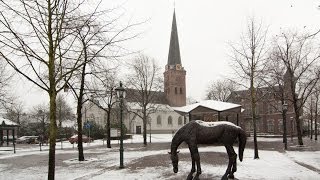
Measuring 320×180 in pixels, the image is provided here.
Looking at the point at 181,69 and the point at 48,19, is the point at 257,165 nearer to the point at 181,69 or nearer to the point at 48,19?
the point at 48,19

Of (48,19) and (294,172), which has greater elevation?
(48,19)

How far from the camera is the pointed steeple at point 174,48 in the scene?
8788 centimetres

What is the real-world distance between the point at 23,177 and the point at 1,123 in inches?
944

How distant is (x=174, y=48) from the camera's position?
304 feet

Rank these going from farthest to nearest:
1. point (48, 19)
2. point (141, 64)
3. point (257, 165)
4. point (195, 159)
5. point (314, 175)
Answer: point (141, 64) → point (257, 165) → point (314, 175) → point (195, 159) → point (48, 19)

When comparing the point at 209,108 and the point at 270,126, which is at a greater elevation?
the point at 209,108

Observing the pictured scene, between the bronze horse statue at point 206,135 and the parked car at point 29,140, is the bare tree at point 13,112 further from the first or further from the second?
the bronze horse statue at point 206,135

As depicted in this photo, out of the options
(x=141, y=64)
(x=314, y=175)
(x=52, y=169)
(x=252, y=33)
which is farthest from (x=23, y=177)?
(x=141, y=64)

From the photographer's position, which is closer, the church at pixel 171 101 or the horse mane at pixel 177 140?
the horse mane at pixel 177 140

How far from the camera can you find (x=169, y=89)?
99.2 meters

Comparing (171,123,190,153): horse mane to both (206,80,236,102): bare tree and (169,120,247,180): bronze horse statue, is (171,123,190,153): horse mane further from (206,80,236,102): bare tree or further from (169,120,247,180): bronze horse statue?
(206,80,236,102): bare tree

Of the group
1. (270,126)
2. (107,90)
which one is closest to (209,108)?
(107,90)

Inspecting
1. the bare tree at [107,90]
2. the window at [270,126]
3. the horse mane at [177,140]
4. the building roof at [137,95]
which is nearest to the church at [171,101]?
the building roof at [137,95]

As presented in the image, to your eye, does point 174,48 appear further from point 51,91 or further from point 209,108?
point 51,91
